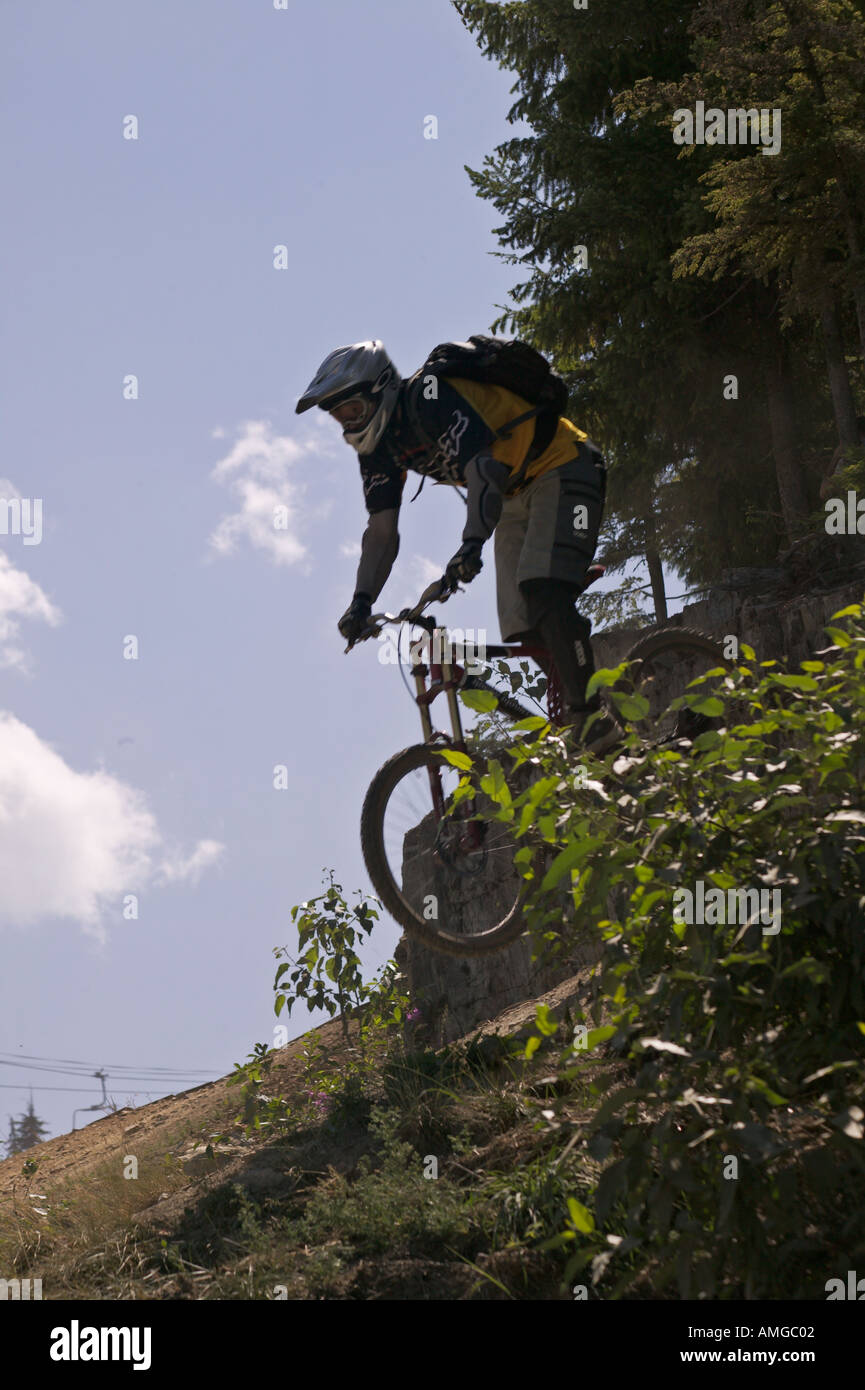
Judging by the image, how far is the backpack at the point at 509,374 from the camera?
18.5 feet

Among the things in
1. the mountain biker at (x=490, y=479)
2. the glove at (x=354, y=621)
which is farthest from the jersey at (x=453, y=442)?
the glove at (x=354, y=621)

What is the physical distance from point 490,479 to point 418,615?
2.37ft

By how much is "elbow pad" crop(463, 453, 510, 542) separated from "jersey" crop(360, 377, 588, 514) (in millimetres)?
90

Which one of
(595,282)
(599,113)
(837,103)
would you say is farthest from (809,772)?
(599,113)

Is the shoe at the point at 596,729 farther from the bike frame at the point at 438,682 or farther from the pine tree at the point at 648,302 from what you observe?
the pine tree at the point at 648,302

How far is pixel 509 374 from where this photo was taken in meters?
5.76

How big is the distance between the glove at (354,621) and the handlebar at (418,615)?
24 millimetres

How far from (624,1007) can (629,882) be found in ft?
1.08

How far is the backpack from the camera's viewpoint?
222 inches

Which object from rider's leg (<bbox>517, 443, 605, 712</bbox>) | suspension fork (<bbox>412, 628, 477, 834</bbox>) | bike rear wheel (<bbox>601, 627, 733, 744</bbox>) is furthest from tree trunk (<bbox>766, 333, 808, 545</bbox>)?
suspension fork (<bbox>412, 628, 477, 834</bbox>)

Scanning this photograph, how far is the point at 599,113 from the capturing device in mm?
13898
